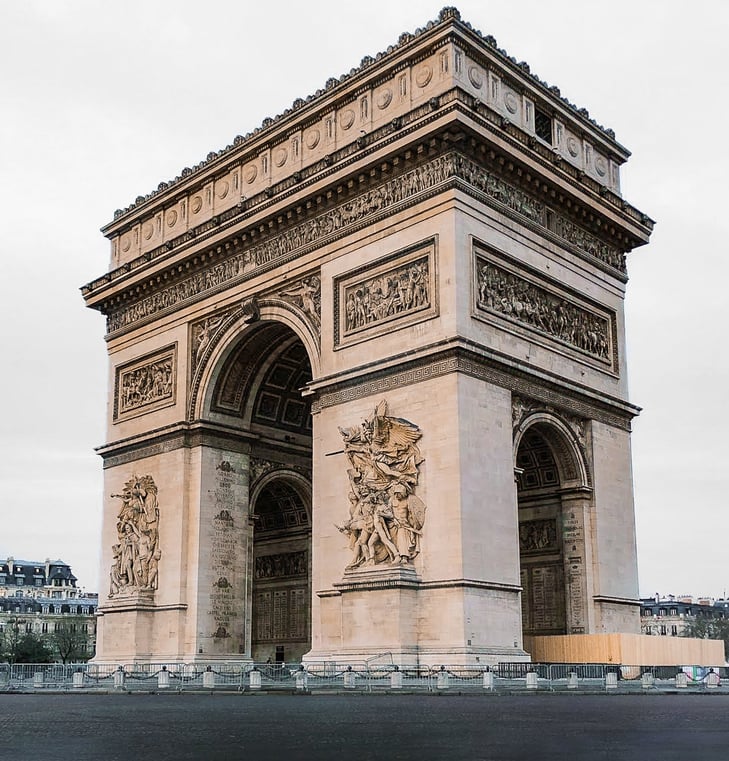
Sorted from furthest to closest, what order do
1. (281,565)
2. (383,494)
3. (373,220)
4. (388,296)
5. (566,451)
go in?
(281,565) → (566,451) → (373,220) → (388,296) → (383,494)

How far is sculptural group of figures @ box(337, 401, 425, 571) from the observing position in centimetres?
2409

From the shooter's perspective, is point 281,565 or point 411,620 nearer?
point 411,620

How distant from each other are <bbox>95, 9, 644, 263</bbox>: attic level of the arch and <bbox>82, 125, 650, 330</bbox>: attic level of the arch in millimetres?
615

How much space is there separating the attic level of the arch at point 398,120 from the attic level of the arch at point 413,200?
62 centimetres

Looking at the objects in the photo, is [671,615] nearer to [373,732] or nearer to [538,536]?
[538,536]

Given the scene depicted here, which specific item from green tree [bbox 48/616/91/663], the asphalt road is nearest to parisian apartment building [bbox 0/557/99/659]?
green tree [bbox 48/616/91/663]

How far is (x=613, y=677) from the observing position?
70.8 feet

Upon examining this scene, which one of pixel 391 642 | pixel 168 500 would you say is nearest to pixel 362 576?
pixel 391 642

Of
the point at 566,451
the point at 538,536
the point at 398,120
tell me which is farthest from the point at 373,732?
the point at 398,120

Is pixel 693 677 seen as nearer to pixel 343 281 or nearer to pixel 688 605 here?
pixel 343 281

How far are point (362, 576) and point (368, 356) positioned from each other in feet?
17.2

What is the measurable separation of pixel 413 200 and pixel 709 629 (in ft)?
233

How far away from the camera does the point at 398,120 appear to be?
2608cm

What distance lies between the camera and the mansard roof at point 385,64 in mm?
26464
